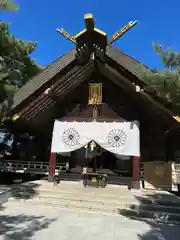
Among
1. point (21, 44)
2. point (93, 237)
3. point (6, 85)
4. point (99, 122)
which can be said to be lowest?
point (93, 237)

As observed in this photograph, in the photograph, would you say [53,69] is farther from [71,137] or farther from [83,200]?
[83,200]

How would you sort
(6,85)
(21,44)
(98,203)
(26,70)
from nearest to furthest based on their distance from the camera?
(98,203) → (21,44) → (6,85) → (26,70)

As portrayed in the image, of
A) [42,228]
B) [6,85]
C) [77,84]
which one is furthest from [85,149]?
[42,228]

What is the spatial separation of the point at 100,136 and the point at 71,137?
1.38 m

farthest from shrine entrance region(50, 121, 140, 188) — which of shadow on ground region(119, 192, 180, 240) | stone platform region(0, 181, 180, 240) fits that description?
shadow on ground region(119, 192, 180, 240)

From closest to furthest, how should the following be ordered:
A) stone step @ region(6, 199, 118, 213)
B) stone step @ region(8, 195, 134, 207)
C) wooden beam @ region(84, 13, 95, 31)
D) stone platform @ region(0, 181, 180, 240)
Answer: stone platform @ region(0, 181, 180, 240), stone step @ region(6, 199, 118, 213), stone step @ region(8, 195, 134, 207), wooden beam @ region(84, 13, 95, 31)

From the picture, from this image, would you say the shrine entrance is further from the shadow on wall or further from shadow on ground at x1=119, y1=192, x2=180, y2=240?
shadow on ground at x1=119, y1=192, x2=180, y2=240

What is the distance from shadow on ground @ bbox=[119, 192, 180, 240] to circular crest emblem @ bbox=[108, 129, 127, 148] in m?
2.58

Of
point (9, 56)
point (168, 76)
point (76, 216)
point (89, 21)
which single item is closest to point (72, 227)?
point (76, 216)

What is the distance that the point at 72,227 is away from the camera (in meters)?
5.93

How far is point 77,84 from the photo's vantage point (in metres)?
11.7

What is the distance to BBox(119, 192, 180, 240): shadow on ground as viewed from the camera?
224 inches

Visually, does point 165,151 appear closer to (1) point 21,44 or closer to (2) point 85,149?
(2) point 85,149

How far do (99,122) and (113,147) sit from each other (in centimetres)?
141
